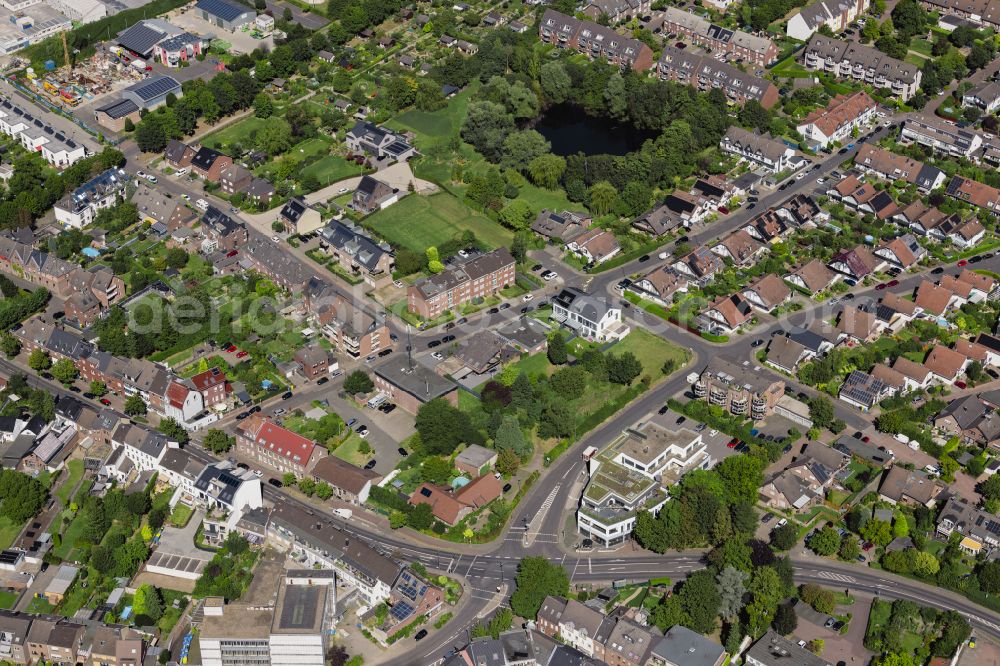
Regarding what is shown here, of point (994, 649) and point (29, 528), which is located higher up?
point (994, 649)

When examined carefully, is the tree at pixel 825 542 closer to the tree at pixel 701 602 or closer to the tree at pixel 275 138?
the tree at pixel 701 602

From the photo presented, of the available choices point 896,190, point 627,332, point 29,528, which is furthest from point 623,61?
point 29,528

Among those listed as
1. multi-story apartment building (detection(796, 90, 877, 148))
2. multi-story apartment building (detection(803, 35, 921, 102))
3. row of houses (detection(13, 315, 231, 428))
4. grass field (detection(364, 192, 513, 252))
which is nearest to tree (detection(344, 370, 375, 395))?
row of houses (detection(13, 315, 231, 428))

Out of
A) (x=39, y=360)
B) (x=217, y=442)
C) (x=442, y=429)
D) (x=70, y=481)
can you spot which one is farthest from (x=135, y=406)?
(x=442, y=429)

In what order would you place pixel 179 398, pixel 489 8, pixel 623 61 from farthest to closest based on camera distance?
pixel 489 8 < pixel 623 61 < pixel 179 398

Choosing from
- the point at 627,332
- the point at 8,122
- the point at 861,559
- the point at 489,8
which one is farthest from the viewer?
the point at 489,8

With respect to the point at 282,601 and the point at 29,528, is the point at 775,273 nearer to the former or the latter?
the point at 282,601

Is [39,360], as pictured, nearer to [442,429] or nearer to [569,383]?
[442,429]
